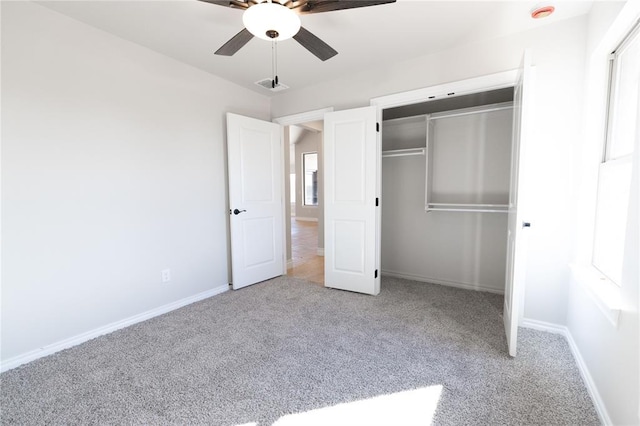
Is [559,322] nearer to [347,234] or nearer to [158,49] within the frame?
[347,234]

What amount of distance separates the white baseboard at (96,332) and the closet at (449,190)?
8.42 ft

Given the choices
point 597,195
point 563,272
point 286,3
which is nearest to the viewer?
point 286,3

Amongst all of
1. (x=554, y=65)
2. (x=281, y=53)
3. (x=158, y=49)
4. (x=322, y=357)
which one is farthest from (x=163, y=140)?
(x=554, y=65)

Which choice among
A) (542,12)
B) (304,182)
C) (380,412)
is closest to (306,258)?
(380,412)

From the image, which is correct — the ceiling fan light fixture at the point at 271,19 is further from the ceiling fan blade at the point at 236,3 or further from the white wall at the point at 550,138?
the white wall at the point at 550,138

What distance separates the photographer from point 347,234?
11.1 ft

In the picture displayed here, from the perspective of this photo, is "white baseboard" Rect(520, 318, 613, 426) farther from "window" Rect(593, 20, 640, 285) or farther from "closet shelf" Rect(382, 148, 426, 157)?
"closet shelf" Rect(382, 148, 426, 157)

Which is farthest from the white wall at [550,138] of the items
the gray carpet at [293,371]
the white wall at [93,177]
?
the white wall at [93,177]

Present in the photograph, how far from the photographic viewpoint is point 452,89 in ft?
9.05

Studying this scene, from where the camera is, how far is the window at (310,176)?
9695 millimetres

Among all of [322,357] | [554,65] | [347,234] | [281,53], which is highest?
[281,53]

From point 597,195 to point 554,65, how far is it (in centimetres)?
110

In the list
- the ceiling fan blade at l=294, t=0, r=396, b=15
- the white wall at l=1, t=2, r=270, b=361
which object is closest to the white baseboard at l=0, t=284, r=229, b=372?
the white wall at l=1, t=2, r=270, b=361

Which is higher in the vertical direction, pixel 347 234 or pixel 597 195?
pixel 597 195
